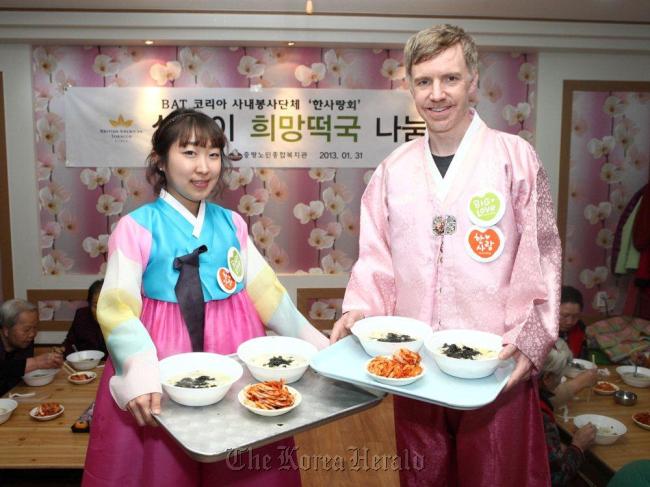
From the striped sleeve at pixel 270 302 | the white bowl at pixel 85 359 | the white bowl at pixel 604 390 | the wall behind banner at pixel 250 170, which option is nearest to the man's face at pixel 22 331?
the white bowl at pixel 85 359

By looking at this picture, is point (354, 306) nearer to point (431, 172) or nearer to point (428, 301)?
point (428, 301)

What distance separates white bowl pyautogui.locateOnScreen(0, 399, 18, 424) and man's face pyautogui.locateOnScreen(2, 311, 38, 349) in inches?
28.9

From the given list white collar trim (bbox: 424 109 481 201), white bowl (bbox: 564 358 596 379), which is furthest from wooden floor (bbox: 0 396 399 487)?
white collar trim (bbox: 424 109 481 201)

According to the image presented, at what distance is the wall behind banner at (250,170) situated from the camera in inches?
180

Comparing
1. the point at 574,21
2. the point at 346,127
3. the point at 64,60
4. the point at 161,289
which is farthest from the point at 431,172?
the point at 64,60

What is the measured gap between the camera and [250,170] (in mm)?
4727

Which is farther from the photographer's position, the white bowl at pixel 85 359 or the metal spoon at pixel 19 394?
the white bowl at pixel 85 359

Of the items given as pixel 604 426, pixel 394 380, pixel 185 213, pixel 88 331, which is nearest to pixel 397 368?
pixel 394 380

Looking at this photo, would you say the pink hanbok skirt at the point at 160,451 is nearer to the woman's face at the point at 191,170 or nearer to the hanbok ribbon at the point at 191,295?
the hanbok ribbon at the point at 191,295

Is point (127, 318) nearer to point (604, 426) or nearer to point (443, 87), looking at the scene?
point (443, 87)

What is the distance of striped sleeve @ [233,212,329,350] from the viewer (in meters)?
1.89

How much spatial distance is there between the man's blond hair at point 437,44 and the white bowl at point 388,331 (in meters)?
0.71

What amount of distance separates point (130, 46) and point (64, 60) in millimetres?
524

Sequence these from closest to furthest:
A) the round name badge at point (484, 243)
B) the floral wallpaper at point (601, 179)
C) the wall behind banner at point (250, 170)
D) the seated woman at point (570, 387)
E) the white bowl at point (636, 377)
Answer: the round name badge at point (484, 243), the seated woman at point (570, 387), the white bowl at point (636, 377), the wall behind banner at point (250, 170), the floral wallpaper at point (601, 179)
